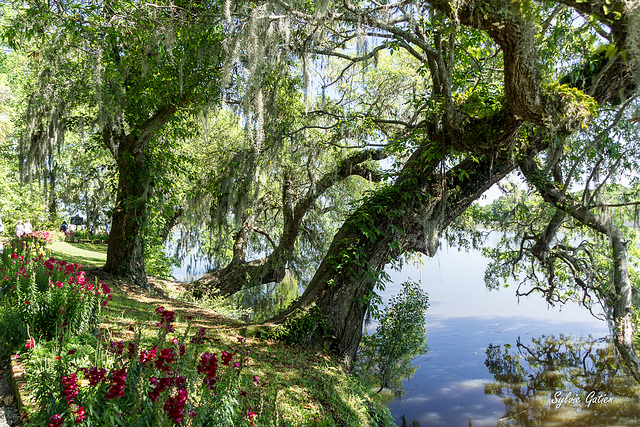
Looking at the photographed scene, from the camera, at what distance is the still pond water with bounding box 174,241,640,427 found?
741cm

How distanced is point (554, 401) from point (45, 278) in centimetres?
862

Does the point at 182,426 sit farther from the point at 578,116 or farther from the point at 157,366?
the point at 578,116

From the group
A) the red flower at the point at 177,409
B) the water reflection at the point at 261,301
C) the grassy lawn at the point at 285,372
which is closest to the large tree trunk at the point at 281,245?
the water reflection at the point at 261,301

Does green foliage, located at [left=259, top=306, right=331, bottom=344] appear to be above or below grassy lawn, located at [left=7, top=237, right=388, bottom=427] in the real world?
above

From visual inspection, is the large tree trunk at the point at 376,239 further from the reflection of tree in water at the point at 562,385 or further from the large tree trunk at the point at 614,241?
the reflection of tree in water at the point at 562,385

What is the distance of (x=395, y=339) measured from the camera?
7359 mm

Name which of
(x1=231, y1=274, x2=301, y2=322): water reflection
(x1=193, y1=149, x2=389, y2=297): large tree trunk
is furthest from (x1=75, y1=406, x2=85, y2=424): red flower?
(x1=231, y1=274, x2=301, y2=322): water reflection

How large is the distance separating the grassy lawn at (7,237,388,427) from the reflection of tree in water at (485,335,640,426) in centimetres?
418

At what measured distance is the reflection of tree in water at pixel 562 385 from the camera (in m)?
7.26

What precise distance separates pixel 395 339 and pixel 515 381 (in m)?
3.61

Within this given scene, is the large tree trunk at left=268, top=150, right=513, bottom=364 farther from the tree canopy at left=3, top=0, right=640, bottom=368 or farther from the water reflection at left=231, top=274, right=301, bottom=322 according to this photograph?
the water reflection at left=231, top=274, right=301, bottom=322

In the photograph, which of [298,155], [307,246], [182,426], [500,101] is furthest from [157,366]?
[307,246]

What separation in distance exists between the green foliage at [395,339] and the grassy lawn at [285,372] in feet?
6.93

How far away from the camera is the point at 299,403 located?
3857 millimetres
